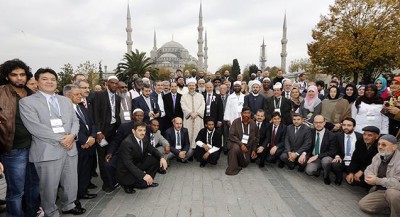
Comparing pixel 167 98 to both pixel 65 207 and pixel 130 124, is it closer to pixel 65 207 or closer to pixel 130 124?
pixel 130 124

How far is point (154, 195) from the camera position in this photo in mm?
4570

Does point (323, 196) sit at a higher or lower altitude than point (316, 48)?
lower

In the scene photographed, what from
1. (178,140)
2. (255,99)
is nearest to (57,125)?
(178,140)

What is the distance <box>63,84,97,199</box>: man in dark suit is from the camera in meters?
4.21

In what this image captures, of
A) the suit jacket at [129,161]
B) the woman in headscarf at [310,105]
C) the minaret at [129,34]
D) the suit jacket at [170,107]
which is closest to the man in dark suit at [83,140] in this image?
the suit jacket at [129,161]

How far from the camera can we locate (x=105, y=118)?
5082 mm

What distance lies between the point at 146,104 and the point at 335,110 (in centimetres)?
437

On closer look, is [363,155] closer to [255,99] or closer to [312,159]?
[312,159]

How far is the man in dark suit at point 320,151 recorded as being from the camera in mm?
5246

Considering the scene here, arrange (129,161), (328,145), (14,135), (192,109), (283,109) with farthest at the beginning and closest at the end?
1. (192,109)
2. (283,109)
3. (328,145)
4. (129,161)
5. (14,135)

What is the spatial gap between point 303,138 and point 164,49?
95.5 metres

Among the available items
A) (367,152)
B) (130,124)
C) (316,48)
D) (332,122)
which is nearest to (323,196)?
(367,152)

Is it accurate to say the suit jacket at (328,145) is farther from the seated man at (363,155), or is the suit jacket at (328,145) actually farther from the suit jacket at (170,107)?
the suit jacket at (170,107)

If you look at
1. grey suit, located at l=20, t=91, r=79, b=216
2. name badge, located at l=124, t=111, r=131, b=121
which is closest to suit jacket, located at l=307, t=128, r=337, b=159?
name badge, located at l=124, t=111, r=131, b=121
